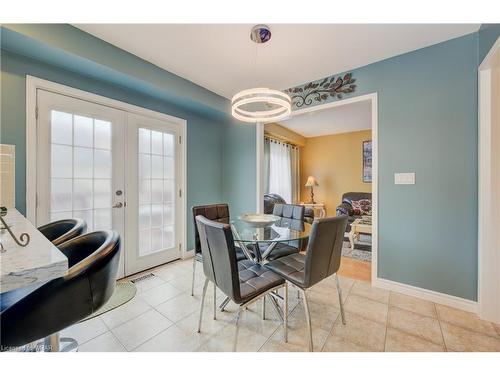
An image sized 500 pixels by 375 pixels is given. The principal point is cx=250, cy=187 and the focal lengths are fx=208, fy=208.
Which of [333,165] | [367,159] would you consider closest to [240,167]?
[333,165]

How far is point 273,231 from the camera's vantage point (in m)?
1.92

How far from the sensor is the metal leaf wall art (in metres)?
2.52

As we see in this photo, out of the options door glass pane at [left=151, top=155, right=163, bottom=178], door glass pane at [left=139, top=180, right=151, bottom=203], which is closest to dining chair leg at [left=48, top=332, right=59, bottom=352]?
door glass pane at [left=139, top=180, right=151, bottom=203]

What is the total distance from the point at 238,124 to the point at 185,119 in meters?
0.87

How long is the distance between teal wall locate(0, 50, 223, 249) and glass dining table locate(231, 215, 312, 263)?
1352 millimetres

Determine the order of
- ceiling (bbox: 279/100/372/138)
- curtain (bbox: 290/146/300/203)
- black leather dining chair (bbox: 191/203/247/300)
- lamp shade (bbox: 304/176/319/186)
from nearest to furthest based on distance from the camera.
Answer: black leather dining chair (bbox: 191/203/247/300) → ceiling (bbox: 279/100/372/138) → lamp shade (bbox: 304/176/319/186) → curtain (bbox: 290/146/300/203)

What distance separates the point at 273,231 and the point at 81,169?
2086 millimetres

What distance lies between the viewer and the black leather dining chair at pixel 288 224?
6.76 feet

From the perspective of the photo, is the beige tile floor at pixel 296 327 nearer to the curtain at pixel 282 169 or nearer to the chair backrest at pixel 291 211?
the chair backrest at pixel 291 211

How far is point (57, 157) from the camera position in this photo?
6.63 ft

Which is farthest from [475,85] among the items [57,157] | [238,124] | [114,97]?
[57,157]

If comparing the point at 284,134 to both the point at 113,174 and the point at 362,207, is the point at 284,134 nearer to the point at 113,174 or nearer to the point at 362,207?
the point at 362,207

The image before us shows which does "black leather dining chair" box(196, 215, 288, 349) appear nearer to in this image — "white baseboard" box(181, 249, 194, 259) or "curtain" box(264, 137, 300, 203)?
"white baseboard" box(181, 249, 194, 259)

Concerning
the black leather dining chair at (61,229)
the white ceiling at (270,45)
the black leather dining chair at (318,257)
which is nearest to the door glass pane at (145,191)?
the black leather dining chair at (61,229)
